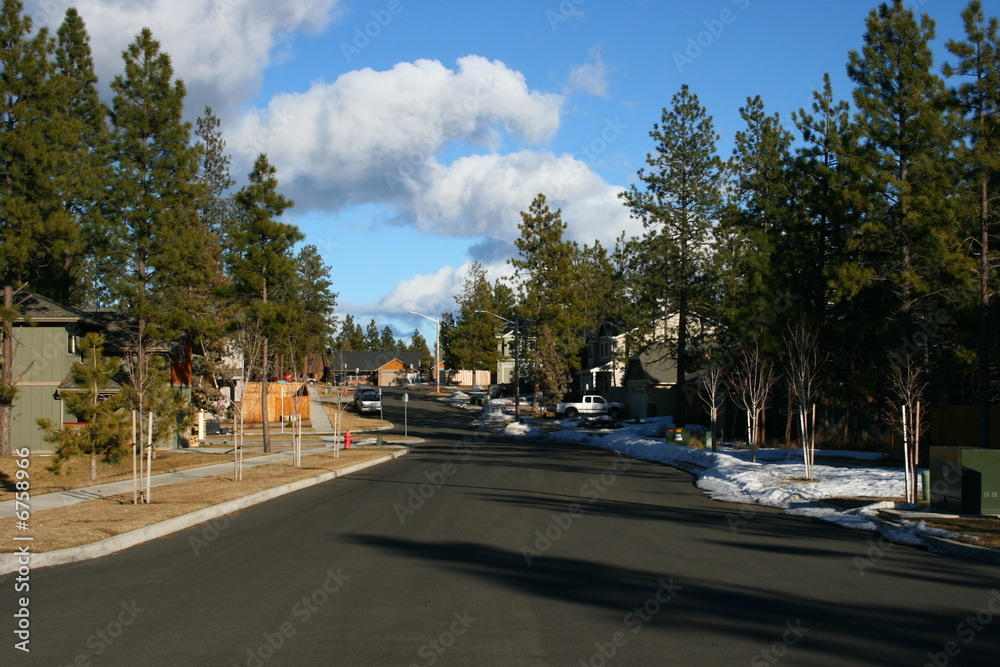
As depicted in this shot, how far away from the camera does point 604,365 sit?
7100cm

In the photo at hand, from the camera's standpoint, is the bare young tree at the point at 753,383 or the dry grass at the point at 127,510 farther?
the bare young tree at the point at 753,383

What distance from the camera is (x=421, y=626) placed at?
23.7 ft

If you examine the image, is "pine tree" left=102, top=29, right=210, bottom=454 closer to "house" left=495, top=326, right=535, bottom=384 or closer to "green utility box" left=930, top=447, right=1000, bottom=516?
"green utility box" left=930, top=447, right=1000, bottom=516

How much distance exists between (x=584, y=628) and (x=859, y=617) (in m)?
Result: 2.69

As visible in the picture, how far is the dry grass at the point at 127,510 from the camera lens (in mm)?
11656

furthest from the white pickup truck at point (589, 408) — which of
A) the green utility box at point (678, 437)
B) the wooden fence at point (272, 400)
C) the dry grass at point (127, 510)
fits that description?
the dry grass at point (127, 510)

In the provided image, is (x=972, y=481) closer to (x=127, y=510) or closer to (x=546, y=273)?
(x=127, y=510)

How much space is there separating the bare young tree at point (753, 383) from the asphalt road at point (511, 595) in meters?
10.5

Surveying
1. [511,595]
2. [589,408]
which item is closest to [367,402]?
[589,408]

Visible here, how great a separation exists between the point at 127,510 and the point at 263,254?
64.3ft

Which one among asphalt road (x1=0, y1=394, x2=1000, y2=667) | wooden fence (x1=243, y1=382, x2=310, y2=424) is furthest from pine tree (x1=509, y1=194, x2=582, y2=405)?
asphalt road (x1=0, y1=394, x2=1000, y2=667)

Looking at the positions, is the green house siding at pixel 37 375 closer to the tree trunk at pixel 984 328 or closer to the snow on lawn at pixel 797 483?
the snow on lawn at pixel 797 483

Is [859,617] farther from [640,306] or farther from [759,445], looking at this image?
[640,306]

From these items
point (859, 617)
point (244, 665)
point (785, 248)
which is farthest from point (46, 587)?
point (785, 248)
